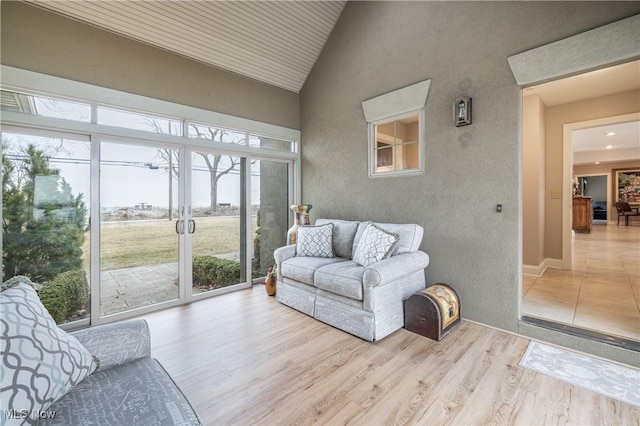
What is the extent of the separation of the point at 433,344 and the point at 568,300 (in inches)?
79.5

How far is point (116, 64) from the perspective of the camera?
10.5 ft

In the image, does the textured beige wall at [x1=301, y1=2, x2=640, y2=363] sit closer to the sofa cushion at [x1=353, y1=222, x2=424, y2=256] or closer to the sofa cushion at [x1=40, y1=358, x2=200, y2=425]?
the sofa cushion at [x1=353, y1=222, x2=424, y2=256]

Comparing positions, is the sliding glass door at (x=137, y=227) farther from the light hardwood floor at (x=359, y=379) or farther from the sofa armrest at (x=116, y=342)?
the sofa armrest at (x=116, y=342)

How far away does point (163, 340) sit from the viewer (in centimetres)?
273

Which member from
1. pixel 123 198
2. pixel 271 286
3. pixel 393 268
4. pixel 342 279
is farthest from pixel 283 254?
pixel 123 198

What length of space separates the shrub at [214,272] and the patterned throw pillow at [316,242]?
3.92ft

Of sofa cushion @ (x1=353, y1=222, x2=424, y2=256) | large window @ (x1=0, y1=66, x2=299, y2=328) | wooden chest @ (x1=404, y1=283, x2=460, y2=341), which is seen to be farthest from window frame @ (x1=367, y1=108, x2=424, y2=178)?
large window @ (x1=0, y1=66, x2=299, y2=328)

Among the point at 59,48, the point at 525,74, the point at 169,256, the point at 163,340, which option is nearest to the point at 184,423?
the point at 163,340

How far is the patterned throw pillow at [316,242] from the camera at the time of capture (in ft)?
11.9

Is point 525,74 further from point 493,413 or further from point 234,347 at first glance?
point 234,347

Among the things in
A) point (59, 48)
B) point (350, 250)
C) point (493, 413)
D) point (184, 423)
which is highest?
point (59, 48)

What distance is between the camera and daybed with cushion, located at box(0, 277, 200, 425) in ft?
3.18

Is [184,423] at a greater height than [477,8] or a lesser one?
lesser

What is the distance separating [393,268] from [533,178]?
3.48 meters
